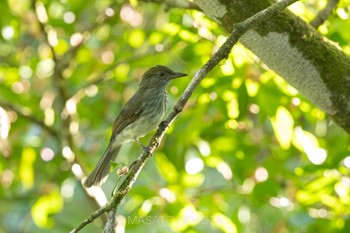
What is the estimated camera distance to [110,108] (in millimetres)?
5895

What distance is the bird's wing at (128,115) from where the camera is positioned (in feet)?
15.5

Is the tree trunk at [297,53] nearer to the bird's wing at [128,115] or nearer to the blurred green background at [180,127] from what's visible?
the blurred green background at [180,127]

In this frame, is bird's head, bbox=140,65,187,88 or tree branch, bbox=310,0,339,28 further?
bird's head, bbox=140,65,187,88

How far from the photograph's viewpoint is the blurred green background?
392cm

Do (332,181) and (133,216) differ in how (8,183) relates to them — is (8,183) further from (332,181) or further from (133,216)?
(332,181)

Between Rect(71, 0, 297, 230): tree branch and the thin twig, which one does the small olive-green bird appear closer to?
the thin twig

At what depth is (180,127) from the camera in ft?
13.7

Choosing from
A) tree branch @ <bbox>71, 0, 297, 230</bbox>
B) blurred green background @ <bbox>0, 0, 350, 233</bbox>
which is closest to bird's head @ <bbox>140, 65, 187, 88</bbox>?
blurred green background @ <bbox>0, 0, 350, 233</bbox>

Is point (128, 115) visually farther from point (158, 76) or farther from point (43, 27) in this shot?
point (43, 27)

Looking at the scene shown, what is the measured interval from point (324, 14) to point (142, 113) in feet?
5.74

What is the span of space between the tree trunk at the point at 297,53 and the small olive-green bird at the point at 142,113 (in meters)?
1.42

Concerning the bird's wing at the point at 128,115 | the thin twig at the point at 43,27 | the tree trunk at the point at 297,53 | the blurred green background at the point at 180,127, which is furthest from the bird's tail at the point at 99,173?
the tree trunk at the point at 297,53

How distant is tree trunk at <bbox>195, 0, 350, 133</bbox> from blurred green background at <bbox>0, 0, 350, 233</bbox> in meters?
0.27

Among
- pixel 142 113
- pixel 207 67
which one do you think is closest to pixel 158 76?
pixel 142 113
